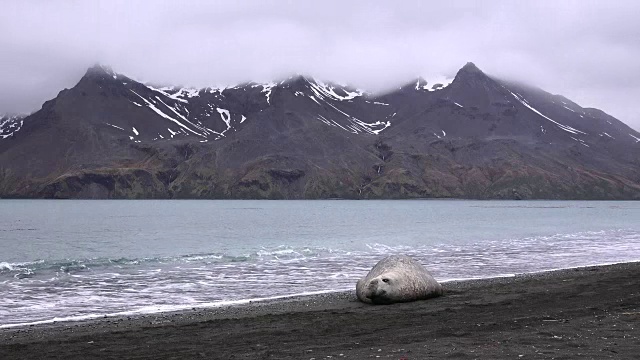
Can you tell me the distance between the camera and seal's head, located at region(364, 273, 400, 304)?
2166cm

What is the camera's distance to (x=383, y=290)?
71.1 feet

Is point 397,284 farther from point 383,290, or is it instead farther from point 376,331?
point 376,331

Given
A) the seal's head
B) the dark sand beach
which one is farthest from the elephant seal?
the dark sand beach

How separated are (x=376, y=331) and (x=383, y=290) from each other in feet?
18.8

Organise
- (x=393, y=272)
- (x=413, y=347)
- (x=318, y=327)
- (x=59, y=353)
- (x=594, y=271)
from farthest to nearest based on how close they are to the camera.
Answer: (x=594, y=271) → (x=393, y=272) → (x=318, y=327) → (x=59, y=353) → (x=413, y=347)

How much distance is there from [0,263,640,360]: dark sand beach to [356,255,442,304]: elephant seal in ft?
1.90

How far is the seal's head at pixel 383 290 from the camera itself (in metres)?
21.7

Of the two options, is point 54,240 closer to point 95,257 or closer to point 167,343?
point 95,257

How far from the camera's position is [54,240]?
62.2m

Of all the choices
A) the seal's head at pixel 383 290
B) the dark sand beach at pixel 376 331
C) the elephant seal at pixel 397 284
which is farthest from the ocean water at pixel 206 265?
the seal's head at pixel 383 290

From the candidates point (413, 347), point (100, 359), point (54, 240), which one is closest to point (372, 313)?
point (413, 347)

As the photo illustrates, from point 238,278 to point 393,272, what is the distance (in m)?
11.5

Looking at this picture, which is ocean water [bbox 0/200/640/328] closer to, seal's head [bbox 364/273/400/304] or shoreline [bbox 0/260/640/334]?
shoreline [bbox 0/260/640/334]

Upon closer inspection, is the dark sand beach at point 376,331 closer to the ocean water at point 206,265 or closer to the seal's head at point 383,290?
the seal's head at point 383,290
